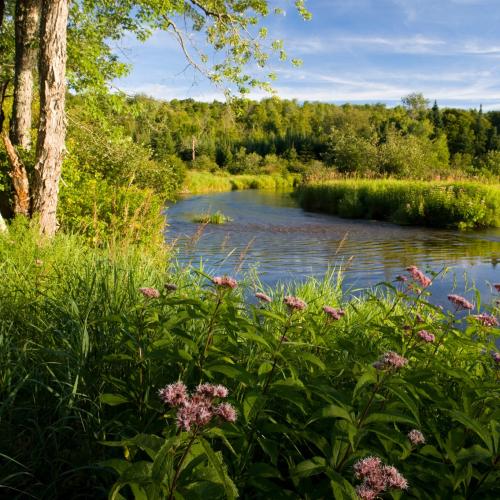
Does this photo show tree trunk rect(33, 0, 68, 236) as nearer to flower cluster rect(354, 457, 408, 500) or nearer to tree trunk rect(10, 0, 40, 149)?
tree trunk rect(10, 0, 40, 149)

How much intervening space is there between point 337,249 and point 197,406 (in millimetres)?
6913

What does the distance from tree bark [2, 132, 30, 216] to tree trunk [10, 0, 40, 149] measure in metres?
1.35

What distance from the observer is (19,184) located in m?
7.14

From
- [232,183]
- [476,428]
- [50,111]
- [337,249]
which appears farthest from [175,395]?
[232,183]

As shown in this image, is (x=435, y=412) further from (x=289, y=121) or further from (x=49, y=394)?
(x=289, y=121)

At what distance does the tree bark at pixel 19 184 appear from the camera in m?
7.11

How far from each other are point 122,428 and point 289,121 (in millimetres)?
106676

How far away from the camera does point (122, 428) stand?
2.09 metres

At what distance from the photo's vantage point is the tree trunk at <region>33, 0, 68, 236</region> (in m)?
6.54

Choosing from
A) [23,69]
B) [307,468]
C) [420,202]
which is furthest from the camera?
[420,202]

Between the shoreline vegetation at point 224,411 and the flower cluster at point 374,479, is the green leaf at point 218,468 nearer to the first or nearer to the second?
the shoreline vegetation at point 224,411

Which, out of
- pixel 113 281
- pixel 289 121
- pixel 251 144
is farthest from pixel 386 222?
pixel 289 121

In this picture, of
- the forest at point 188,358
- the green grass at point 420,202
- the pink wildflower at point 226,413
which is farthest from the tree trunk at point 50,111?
the green grass at point 420,202

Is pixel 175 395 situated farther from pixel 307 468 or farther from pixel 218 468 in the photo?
pixel 307 468
